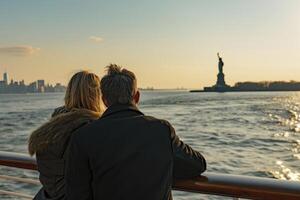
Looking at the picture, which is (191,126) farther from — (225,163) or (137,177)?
(137,177)

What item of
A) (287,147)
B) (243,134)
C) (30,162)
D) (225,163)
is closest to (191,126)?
(243,134)

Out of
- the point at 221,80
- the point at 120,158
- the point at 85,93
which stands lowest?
the point at 120,158

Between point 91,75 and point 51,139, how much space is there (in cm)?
29

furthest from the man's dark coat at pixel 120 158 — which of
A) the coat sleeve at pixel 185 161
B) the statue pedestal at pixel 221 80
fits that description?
the statue pedestal at pixel 221 80

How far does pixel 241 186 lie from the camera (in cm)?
157

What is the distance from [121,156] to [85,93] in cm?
41

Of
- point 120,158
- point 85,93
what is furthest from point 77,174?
point 85,93

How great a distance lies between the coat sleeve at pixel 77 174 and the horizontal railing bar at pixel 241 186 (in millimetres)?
412

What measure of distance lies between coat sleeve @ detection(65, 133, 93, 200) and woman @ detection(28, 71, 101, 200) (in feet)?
0.56

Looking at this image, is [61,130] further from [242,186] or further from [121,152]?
[242,186]

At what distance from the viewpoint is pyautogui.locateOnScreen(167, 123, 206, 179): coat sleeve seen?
1571 mm

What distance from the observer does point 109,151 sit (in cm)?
138

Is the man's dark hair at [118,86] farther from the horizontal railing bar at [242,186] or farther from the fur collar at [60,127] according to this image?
the horizontal railing bar at [242,186]

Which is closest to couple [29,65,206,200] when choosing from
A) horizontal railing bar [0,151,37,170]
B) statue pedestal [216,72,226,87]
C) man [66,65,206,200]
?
man [66,65,206,200]
